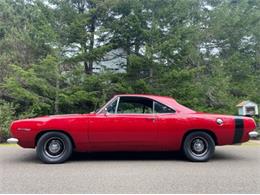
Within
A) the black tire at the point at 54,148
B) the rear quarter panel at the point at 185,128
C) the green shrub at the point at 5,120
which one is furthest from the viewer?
the green shrub at the point at 5,120

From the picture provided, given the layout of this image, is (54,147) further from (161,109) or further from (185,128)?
(185,128)

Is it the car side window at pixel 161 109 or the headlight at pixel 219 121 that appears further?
the car side window at pixel 161 109

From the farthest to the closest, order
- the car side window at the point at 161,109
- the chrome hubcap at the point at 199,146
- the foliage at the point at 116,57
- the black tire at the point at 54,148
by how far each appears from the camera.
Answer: the foliage at the point at 116,57 < the car side window at the point at 161,109 < the chrome hubcap at the point at 199,146 < the black tire at the point at 54,148

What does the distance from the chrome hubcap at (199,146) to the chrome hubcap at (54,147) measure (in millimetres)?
2801

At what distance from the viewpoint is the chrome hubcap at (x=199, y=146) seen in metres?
7.28

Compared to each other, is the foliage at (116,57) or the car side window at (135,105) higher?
the foliage at (116,57)

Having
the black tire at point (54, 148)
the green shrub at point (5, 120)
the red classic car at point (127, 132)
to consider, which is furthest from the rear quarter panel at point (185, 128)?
the green shrub at point (5, 120)

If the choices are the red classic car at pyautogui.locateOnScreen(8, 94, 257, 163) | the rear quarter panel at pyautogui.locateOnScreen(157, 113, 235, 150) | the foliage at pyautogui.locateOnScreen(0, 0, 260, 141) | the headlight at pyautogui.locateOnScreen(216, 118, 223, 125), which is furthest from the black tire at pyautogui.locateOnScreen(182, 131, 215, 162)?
the foliage at pyautogui.locateOnScreen(0, 0, 260, 141)

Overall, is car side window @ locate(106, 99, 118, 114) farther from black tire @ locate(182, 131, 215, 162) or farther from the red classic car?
black tire @ locate(182, 131, 215, 162)

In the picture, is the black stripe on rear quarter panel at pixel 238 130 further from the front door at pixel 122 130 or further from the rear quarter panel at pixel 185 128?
the front door at pixel 122 130

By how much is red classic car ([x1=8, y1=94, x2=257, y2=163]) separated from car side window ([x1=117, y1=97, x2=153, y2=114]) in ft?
0.31

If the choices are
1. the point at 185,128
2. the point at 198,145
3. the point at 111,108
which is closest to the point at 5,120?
the point at 111,108

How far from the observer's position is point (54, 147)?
23.5 feet

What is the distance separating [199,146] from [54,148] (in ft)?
10.2
